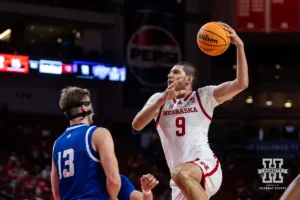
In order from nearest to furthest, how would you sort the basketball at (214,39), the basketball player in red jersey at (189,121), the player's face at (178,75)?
the basketball player in red jersey at (189,121)
the basketball at (214,39)
the player's face at (178,75)

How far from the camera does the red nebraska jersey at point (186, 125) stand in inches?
237

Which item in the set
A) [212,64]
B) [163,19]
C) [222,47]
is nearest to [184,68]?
[222,47]

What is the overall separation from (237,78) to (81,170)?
6.85 ft

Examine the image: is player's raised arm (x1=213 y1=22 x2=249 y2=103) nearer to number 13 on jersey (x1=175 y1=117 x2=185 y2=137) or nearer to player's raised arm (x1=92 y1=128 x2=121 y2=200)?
number 13 on jersey (x1=175 y1=117 x2=185 y2=137)

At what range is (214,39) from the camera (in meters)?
6.00

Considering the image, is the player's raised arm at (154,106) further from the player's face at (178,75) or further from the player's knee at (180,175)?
the player's knee at (180,175)

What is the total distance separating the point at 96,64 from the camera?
23156 millimetres

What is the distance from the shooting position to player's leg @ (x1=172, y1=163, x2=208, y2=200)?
18.1ft

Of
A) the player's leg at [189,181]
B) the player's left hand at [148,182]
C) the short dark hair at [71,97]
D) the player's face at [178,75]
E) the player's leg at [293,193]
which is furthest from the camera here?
the player's face at [178,75]

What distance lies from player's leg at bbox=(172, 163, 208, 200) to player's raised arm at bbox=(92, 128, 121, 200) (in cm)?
122

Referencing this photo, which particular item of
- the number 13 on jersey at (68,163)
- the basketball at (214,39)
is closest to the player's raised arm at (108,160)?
the number 13 on jersey at (68,163)

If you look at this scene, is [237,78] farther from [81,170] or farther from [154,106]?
[81,170]

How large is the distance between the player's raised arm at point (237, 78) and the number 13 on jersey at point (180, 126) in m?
0.42

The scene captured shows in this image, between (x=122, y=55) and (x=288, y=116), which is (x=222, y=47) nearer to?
(x=122, y=55)
